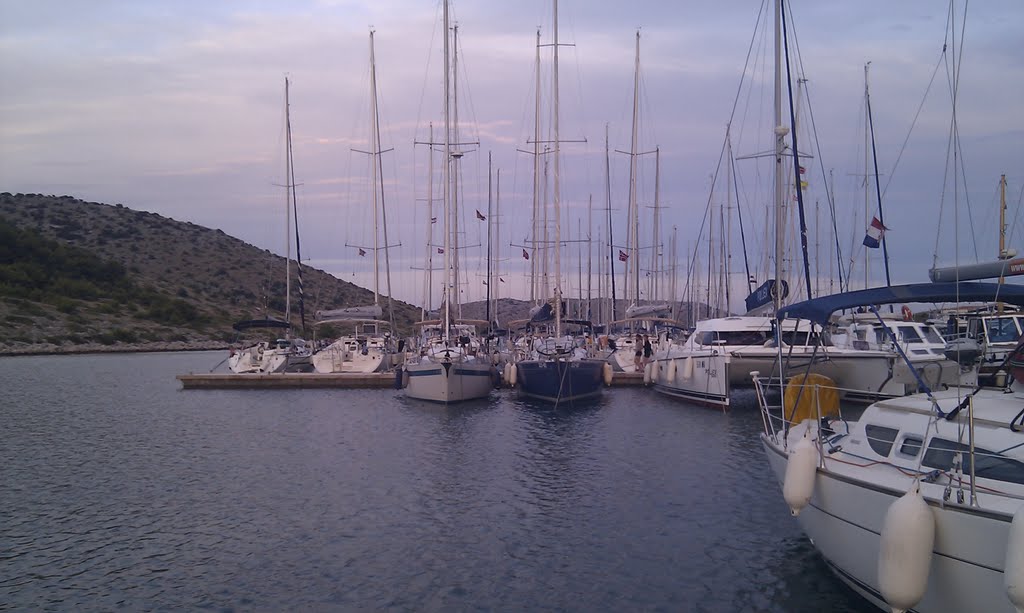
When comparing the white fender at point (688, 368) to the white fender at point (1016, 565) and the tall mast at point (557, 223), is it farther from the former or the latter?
the white fender at point (1016, 565)

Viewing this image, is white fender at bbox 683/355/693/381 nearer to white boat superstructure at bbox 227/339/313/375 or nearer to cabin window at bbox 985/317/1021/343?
cabin window at bbox 985/317/1021/343

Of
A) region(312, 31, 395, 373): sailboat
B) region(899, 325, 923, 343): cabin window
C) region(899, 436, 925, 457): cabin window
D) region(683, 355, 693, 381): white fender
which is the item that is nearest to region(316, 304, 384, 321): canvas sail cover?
region(312, 31, 395, 373): sailboat

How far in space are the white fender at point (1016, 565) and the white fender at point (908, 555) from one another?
2.65ft

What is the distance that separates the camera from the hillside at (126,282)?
64.0m

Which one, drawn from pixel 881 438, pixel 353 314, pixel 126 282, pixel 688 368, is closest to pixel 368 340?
pixel 353 314

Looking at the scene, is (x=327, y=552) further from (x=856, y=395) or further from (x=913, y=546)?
(x=856, y=395)

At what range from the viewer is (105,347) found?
6216 cm

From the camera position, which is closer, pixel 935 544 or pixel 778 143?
pixel 935 544

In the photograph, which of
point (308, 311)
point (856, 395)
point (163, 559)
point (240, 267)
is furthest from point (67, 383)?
point (240, 267)

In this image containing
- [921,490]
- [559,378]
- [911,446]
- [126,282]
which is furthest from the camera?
[126,282]

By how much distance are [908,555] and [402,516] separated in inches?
352

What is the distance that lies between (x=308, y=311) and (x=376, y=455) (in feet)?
250

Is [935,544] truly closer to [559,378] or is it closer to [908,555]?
[908,555]

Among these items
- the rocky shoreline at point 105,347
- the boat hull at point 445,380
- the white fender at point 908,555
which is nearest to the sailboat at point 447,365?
the boat hull at point 445,380
